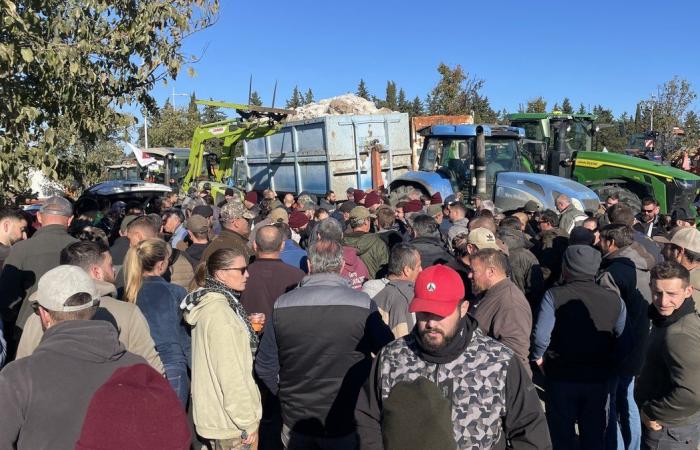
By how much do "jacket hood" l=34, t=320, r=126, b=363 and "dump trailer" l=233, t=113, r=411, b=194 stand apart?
12446 millimetres

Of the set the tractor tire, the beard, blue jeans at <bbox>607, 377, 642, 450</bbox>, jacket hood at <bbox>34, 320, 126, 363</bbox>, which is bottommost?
blue jeans at <bbox>607, 377, 642, 450</bbox>

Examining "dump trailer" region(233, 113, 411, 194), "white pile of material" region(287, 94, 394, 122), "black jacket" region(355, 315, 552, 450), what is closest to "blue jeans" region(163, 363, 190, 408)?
"black jacket" region(355, 315, 552, 450)

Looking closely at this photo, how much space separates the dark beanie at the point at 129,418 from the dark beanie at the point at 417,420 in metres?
0.61

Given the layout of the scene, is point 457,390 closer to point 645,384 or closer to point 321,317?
point 321,317

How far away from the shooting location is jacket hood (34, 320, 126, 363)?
240cm

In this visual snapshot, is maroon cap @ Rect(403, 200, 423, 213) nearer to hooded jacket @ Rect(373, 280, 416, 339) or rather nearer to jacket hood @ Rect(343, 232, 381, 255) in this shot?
jacket hood @ Rect(343, 232, 381, 255)

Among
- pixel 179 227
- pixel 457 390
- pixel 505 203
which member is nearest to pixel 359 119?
pixel 505 203

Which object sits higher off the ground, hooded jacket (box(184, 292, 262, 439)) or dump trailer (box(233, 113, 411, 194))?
dump trailer (box(233, 113, 411, 194))

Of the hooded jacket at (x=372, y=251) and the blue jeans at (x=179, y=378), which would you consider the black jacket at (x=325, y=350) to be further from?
the hooded jacket at (x=372, y=251)

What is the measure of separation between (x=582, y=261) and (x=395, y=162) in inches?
487

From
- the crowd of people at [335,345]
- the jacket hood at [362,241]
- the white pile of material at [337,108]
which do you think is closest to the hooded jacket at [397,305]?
the crowd of people at [335,345]

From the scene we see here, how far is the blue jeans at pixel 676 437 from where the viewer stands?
3.41m

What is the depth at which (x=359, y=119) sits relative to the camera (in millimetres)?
15398

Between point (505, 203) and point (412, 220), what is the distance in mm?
6147
